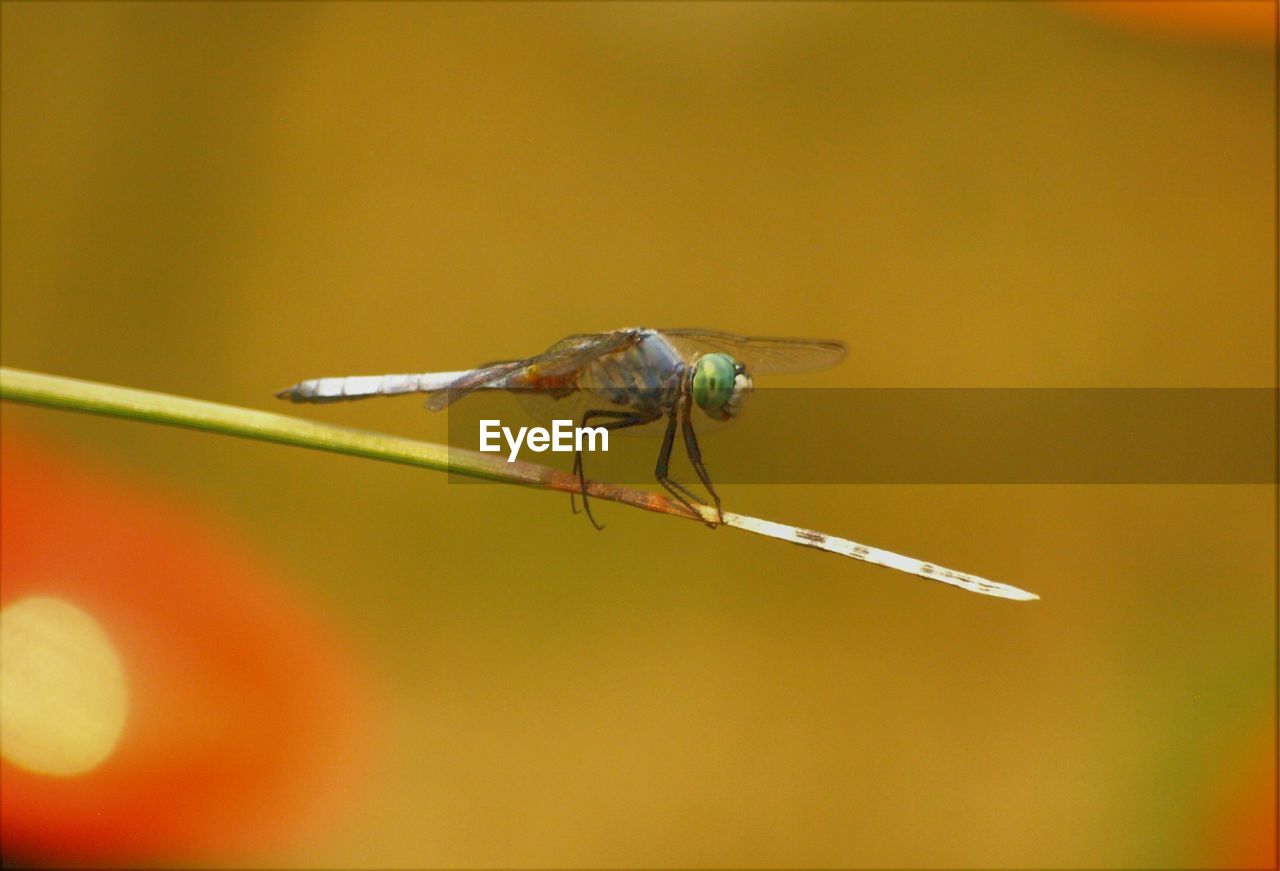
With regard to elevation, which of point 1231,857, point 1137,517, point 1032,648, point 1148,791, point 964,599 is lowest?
point 1231,857

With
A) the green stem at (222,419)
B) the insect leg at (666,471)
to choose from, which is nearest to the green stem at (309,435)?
the green stem at (222,419)

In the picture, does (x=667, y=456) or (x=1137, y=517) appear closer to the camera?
(x=667, y=456)

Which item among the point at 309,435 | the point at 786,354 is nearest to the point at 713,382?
the point at 786,354

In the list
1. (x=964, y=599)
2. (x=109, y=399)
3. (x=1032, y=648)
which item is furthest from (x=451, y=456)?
(x=1032, y=648)

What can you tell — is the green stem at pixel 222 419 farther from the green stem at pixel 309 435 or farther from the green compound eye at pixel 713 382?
the green compound eye at pixel 713 382

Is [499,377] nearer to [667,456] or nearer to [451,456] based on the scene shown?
[667,456]

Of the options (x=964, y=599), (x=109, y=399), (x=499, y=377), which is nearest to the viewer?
(x=109, y=399)

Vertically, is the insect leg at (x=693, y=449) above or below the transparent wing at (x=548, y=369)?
below

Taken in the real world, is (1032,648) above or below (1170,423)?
below

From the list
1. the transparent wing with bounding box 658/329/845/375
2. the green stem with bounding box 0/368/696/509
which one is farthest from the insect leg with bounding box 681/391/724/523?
the green stem with bounding box 0/368/696/509
